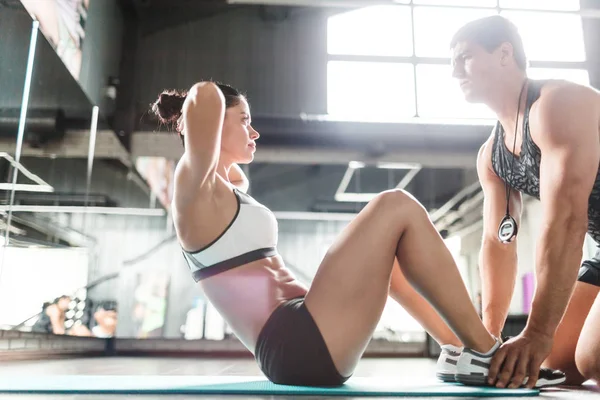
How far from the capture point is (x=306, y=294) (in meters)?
1.26

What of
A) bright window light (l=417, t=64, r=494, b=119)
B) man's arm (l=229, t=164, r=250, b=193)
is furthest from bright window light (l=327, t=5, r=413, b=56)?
man's arm (l=229, t=164, r=250, b=193)

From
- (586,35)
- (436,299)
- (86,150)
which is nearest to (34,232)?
(86,150)

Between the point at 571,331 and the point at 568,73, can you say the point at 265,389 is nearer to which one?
the point at 571,331

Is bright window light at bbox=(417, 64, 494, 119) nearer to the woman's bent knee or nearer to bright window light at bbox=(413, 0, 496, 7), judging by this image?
bright window light at bbox=(413, 0, 496, 7)

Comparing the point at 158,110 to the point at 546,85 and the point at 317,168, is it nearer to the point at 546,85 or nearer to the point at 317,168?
the point at 546,85

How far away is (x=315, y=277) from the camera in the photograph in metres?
1.21

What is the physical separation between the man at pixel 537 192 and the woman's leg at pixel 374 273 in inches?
7.8

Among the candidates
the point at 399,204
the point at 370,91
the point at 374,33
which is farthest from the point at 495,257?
the point at 374,33

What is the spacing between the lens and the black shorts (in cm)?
118

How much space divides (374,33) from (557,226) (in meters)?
4.64

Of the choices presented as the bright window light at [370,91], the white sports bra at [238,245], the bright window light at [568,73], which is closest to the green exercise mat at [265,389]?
the white sports bra at [238,245]

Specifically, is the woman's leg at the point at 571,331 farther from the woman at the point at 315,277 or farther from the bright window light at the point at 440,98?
the bright window light at the point at 440,98

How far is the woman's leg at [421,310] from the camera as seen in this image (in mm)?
1395

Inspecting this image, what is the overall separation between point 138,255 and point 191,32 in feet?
8.17
